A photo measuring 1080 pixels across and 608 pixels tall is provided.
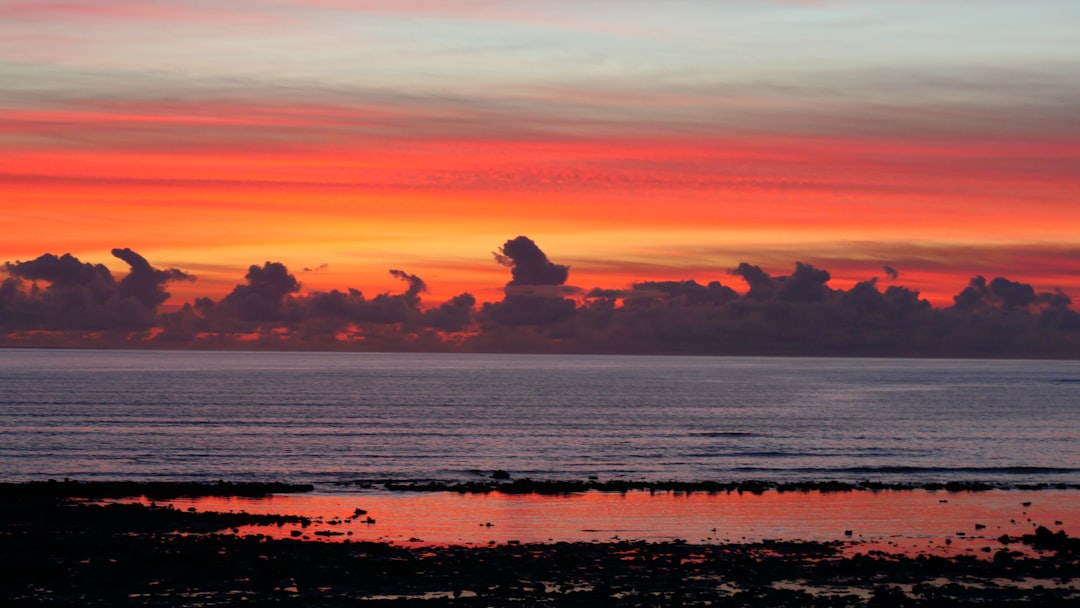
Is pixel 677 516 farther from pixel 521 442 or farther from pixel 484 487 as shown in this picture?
pixel 521 442

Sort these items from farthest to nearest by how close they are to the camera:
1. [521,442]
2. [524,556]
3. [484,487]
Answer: [521,442] < [484,487] < [524,556]

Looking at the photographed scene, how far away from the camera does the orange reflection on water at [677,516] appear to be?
52.9 m

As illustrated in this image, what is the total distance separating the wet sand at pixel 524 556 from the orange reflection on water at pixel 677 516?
239 millimetres

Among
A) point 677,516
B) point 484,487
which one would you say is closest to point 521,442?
point 484,487

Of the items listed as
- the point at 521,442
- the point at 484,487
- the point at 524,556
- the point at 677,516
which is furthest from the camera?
the point at 521,442

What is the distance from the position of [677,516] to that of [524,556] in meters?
16.9

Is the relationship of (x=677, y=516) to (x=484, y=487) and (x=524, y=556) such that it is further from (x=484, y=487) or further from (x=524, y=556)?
(x=484, y=487)

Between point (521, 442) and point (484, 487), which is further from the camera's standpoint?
point (521, 442)

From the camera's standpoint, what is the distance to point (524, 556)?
46.0 metres

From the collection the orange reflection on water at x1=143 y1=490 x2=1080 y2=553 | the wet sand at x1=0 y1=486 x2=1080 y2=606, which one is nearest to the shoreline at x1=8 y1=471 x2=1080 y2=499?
the orange reflection on water at x1=143 y1=490 x2=1080 y2=553

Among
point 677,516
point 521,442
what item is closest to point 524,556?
point 677,516

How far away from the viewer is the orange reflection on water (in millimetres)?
52938

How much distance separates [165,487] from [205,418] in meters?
76.9

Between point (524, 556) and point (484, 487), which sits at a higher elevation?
point (524, 556)
